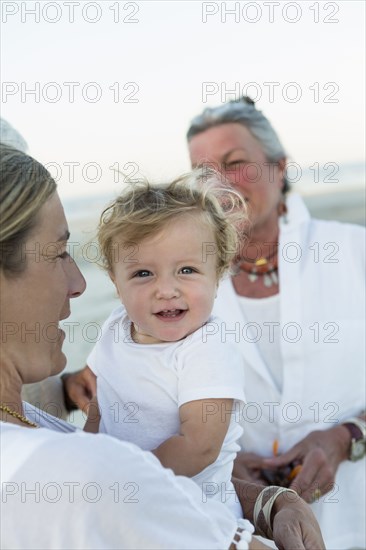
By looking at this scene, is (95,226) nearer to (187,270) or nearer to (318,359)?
(187,270)

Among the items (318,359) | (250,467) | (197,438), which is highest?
(197,438)

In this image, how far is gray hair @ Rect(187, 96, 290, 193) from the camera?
3.18 m

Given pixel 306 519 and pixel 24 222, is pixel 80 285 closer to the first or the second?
pixel 24 222

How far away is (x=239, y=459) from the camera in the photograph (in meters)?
2.73

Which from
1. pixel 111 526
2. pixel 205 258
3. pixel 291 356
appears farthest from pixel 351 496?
pixel 111 526

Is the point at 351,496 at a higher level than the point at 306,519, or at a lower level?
lower

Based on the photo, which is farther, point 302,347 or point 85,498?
point 302,347

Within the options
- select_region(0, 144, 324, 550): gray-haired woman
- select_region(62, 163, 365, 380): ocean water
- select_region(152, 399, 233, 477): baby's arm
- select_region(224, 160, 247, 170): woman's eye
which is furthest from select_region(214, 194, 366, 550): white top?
select_region(0, 144, 324, 550): gray-haired woman

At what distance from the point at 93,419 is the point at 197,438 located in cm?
46

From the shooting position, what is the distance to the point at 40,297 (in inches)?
57.4

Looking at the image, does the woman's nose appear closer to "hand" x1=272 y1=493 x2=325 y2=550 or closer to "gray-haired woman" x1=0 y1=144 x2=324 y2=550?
"gray-haired woman" x1=0 y1=144 x2=324 y2=550

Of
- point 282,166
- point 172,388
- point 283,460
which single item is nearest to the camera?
point 172,388

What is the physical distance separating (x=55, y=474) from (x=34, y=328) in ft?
1.33

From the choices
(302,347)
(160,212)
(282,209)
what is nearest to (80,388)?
(302,347)
